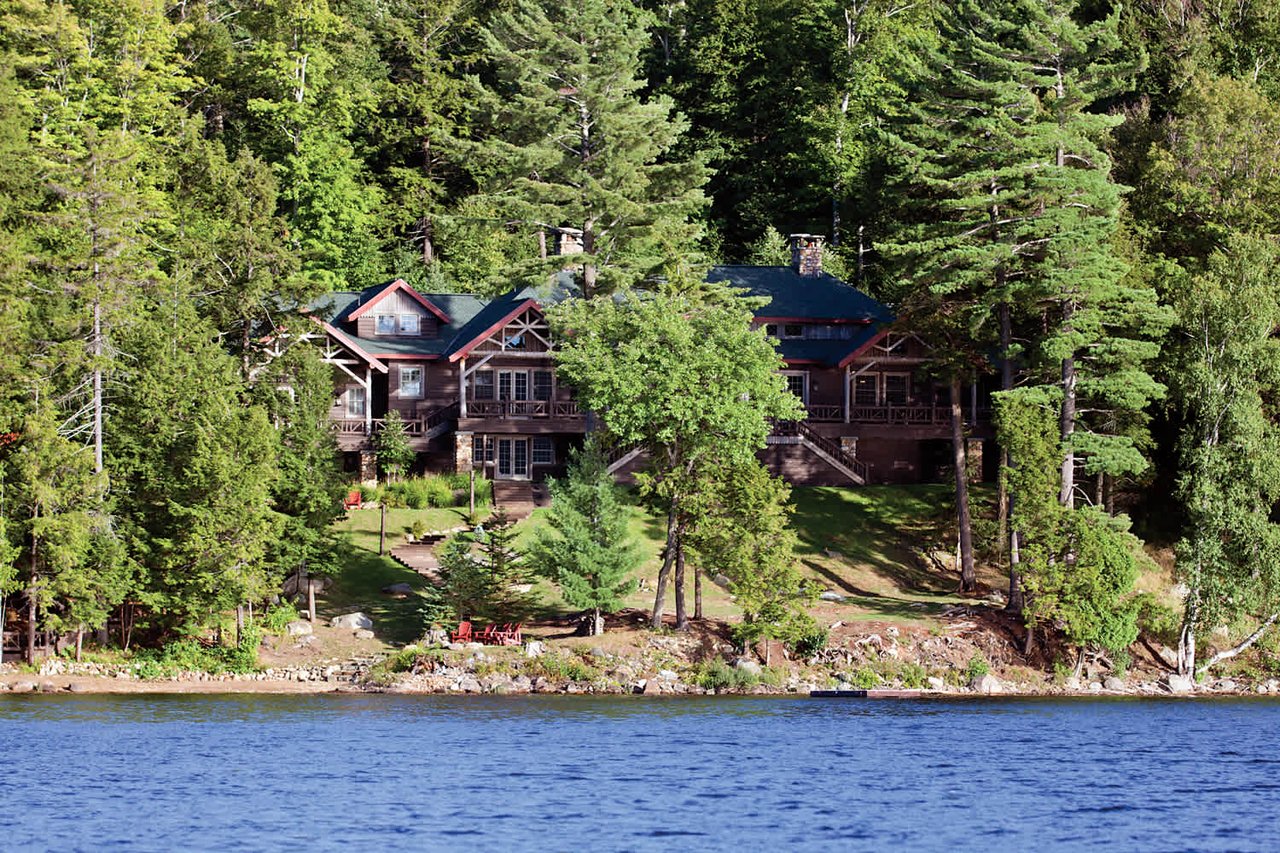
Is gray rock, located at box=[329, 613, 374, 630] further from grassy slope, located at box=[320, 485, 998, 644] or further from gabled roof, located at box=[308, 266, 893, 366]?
gabled roof, located at box=[308, 266, 893, 366]

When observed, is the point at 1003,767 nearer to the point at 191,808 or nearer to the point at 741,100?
the point at 191,808

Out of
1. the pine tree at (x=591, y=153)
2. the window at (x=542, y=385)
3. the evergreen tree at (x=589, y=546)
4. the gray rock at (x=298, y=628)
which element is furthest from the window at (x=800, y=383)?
the gray rock at (x=298, y=628)

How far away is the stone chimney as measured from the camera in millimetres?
74750

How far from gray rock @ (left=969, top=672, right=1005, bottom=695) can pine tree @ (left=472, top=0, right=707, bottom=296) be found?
1818 centimetres

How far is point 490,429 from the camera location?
221ft

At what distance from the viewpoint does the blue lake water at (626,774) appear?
29.9 meters

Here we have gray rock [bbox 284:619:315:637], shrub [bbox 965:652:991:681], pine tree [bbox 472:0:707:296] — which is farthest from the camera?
pine tree [bbox 472:0:707:296]

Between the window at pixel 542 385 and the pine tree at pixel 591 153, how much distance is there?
6.90m

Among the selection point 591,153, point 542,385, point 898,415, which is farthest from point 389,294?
point 898,415

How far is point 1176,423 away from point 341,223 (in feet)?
130

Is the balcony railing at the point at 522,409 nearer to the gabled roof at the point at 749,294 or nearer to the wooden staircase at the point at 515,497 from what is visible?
the gabled roof at the point at 749,294

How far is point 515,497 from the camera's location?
2532 inches

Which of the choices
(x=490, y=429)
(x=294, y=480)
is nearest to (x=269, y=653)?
(x=294, y=480)

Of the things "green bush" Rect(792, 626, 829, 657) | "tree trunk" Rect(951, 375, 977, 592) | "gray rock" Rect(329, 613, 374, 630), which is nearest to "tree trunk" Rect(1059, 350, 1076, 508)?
"tree trunk" Rect(951, 375, 977, 592)
